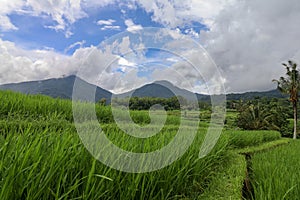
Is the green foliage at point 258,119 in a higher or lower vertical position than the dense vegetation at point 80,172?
lower

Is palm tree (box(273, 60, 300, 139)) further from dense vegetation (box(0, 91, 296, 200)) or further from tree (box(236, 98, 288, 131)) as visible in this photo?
dense vegetation (box(0, 91, 296, 200))

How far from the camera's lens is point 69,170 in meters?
1.40

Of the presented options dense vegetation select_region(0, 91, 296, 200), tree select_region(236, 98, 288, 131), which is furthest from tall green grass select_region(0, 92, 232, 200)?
tree select_region(236, 98, 288, 131)

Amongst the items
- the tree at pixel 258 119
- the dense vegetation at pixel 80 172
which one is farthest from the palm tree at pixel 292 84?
the dense vegetation at pixel 80 172

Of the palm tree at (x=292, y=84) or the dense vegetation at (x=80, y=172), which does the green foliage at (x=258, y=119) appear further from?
the dense vegetation at (x=80, y=172)

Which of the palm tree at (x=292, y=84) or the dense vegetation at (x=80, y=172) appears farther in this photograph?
the palm tree at (x=292, y=84)

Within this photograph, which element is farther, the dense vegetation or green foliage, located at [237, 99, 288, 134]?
green foliage, located at [237, 99, 288, 134]

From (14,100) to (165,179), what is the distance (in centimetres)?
350

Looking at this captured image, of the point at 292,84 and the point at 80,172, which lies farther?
the point at 292,84

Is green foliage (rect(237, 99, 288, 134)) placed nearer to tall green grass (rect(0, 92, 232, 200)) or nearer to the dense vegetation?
the dense vegetation

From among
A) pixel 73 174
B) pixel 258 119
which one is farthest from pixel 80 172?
pixel 258 119

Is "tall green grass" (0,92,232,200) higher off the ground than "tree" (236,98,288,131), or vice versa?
"tall green grass" (0,92,232,200)

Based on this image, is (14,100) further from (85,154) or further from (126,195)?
(126,195)

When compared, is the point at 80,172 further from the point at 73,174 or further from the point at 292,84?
the point at 292,84
